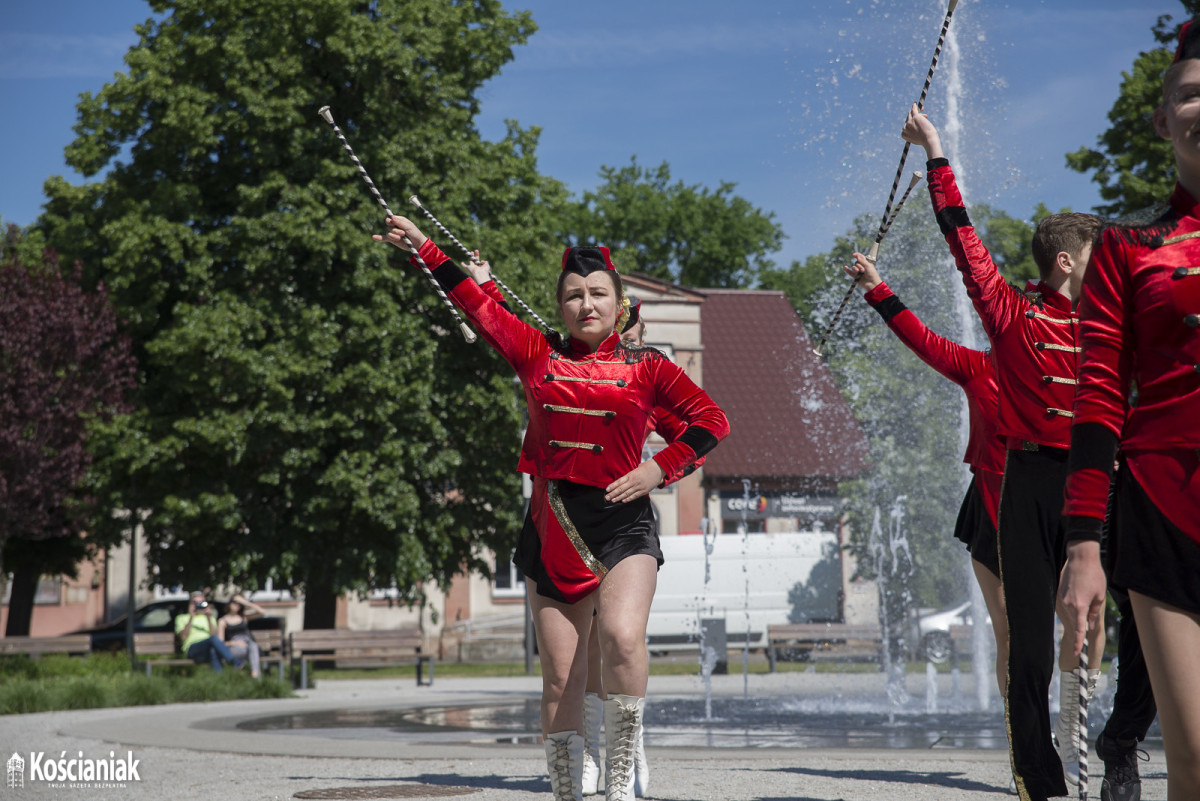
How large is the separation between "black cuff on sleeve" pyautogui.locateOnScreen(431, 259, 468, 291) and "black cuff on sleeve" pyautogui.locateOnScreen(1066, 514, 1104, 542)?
3.11 m

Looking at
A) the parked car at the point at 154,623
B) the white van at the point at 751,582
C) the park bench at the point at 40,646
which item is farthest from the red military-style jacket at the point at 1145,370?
the parked car at the point at 154,623

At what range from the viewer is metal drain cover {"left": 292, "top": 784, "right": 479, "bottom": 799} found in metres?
6.58


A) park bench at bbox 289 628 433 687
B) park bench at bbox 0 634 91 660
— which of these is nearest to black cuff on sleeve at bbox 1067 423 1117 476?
park bench at bbox 289 628 433 687

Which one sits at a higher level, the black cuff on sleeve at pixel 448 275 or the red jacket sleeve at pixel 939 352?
the black cuff on sleeve at pixel 448 275

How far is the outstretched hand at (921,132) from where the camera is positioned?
212 inches

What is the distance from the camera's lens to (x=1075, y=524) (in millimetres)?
2809

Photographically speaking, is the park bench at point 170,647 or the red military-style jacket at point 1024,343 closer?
the red military-style jacket at point 1024,343

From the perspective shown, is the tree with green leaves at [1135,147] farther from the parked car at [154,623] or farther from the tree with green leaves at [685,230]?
the tree with green leaves at [685,230]

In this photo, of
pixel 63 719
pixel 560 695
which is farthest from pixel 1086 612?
pixel 63 719

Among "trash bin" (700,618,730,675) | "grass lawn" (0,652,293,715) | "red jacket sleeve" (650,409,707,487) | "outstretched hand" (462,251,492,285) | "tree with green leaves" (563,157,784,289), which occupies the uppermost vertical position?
"tree with green leaves" (563,157,784,289)

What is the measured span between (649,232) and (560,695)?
53.9 m

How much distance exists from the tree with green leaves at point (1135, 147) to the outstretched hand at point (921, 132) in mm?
20160

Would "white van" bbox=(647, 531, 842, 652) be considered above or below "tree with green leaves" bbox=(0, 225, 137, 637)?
below

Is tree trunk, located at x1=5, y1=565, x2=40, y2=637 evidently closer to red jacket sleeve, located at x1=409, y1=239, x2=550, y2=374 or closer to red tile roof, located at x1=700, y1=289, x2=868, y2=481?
red tile roof, located at x1=700, y1=289, x2=868, y2=481
